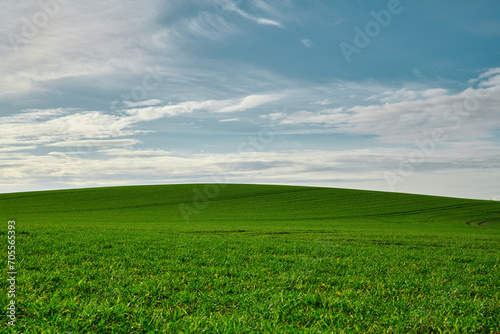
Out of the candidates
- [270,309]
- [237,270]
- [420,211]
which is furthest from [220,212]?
[270,309]

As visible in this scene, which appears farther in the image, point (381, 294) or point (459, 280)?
point (459, 280)

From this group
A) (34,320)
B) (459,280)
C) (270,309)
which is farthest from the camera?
(459,280)

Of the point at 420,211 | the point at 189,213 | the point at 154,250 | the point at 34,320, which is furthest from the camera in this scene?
the point at 420,211

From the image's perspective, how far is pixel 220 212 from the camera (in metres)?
58.0

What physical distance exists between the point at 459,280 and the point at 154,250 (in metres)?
11.7

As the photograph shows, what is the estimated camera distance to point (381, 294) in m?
8.58

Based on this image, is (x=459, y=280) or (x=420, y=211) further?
(x=420, y=211)

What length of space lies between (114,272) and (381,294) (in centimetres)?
759

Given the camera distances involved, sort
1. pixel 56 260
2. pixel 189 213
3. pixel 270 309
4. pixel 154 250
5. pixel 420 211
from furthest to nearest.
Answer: pixel 420 211
pixel 189 213
pixel 154 250
pixel 56 260
pixel 270 309

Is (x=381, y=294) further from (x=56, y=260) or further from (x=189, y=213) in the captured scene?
(x=189, y=213)

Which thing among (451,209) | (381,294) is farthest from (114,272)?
(451,209)

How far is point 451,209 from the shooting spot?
6931cm

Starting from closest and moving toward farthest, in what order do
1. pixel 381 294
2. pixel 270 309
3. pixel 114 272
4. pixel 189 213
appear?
1. pixel 270 309
2. pixel 381 294
3. pixel 114 272
4. pixel 189 213

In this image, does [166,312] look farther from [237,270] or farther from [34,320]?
[237,270]
